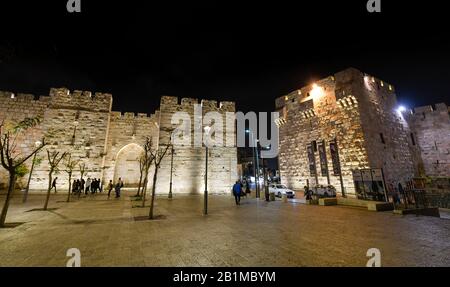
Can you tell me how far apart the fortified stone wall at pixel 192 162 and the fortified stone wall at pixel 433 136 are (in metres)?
26.7

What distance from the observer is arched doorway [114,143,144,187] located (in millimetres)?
22641

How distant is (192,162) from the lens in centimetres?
1986

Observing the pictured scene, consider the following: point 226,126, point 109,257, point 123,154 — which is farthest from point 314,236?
point 123,154

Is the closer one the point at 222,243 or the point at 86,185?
the point at 222,243

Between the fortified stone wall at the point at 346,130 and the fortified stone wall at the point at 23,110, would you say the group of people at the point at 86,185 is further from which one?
the fortified stone wall at the point at 346,130

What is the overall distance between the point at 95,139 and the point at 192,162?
416 inches

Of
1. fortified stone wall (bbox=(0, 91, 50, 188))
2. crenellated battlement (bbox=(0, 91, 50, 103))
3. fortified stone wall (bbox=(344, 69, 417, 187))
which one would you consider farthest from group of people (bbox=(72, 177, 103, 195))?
fortified stone wall (bbox=(344, 69, 417, 187))

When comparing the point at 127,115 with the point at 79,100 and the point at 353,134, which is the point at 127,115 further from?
the point at 353,134

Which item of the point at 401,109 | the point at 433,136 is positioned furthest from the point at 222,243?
the point at 433,136

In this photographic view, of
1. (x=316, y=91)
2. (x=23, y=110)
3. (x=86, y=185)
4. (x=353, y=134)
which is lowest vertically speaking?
(x=86, y=185)

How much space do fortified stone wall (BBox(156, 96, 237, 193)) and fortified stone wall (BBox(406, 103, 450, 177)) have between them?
1051 inches

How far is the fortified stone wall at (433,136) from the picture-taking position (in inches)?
1000

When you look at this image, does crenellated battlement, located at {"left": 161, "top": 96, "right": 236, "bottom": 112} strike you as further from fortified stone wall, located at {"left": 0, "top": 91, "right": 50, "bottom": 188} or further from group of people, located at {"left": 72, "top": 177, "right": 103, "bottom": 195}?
fortified stone wall, located at {"left": 0, "top": 91, "right": 50, "bottom": 188}
